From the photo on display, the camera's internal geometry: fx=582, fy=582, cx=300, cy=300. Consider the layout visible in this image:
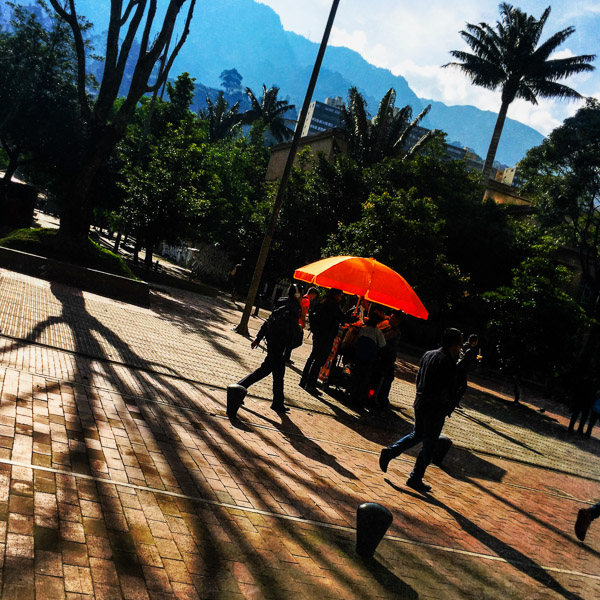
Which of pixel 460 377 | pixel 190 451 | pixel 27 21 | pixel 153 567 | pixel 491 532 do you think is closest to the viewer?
pixel 153 567

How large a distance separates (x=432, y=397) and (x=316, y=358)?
4.00 metres

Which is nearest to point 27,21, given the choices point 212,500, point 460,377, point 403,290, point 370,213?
→ point 370,213

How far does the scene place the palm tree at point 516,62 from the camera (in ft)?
108

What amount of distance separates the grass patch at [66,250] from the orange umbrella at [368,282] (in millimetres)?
7301

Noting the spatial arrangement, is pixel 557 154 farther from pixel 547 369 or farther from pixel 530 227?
pixel 547 369

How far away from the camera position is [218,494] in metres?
4.47

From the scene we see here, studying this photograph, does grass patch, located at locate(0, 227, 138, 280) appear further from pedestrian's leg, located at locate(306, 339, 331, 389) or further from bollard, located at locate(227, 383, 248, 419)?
bollard, located at locate(227, 383, 248, 419)

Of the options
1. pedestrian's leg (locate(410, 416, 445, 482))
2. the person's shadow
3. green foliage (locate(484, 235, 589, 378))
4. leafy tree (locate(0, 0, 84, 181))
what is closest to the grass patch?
pedestrian's leg (locate(410, 416, 445, 482))

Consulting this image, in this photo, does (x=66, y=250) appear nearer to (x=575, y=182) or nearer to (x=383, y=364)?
(x=383, y=364)

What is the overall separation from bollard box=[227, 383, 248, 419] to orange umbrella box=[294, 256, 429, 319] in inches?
137

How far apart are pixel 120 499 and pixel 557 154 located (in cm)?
2749

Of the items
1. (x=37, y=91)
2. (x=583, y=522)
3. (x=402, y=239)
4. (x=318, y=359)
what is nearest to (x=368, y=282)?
(x=318, y=359)

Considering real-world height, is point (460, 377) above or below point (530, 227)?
below

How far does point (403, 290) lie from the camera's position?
10367 mm
